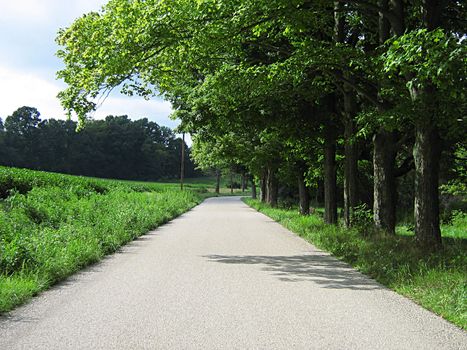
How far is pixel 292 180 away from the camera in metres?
31.1

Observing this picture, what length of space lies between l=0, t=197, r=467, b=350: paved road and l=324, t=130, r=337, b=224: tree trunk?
8.00 metres

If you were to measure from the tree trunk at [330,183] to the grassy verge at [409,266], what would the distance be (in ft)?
11.6

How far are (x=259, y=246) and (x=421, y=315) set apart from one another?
790 centimetres

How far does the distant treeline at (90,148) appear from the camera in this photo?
92438 mm

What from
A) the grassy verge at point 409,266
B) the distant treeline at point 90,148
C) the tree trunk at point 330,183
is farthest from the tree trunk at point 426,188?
the distant treeline at point 90,148

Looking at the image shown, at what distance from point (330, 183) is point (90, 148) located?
9589cm

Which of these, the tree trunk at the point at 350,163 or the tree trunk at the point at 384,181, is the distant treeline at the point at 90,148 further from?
the tree trunk at the point at 384,181

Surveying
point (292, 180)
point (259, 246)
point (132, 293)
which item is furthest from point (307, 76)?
point (292, 180)

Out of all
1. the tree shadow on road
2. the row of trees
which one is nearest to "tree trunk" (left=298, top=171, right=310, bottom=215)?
the row of trees

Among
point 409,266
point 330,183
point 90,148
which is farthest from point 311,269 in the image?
point 90,148

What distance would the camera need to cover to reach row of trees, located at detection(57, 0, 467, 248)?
10078 mm

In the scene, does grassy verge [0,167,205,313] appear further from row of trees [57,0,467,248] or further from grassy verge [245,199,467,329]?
grassy verge [245,199,467,329]

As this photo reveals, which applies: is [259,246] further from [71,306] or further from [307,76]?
[71,306]

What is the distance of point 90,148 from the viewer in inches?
4235
